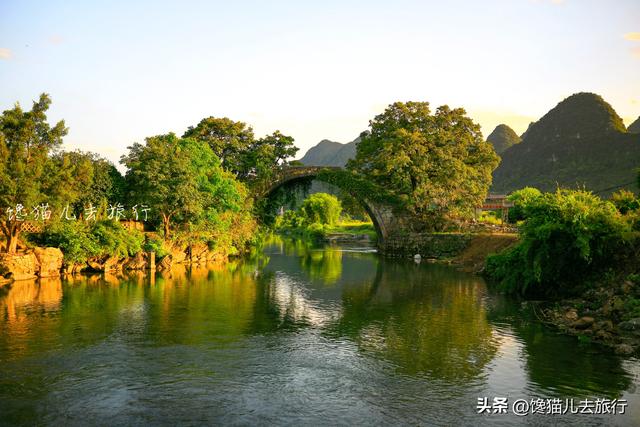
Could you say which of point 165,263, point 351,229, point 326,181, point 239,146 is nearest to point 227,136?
Result: point 239,146

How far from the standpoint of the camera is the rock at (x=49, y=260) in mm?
33156

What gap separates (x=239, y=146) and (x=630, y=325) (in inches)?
1788

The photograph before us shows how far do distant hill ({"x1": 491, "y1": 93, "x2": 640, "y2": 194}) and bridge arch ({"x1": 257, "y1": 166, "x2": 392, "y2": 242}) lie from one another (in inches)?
1759

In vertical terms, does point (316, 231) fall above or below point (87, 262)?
above

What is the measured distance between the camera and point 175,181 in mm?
40938

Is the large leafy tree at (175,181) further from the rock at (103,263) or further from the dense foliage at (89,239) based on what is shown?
the rock at (103,263)

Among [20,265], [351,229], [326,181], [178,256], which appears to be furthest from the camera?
[351,229]

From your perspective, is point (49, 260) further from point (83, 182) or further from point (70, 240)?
point (83, 182)

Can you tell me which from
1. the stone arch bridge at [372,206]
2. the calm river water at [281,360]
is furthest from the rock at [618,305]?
the stone arch bridge at [372,206]

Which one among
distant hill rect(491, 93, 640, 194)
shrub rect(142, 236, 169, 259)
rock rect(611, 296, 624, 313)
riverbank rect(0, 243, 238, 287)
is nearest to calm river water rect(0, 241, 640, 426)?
riverbank rect(0, 243, 238, 287)

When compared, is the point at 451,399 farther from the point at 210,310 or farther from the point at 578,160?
Answer: the point at 578,160

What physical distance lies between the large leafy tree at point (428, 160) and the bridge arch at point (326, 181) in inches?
96.1

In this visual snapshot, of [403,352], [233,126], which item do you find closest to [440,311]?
[403,352]

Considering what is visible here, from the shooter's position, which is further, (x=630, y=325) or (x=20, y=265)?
(x=20, y=265)
